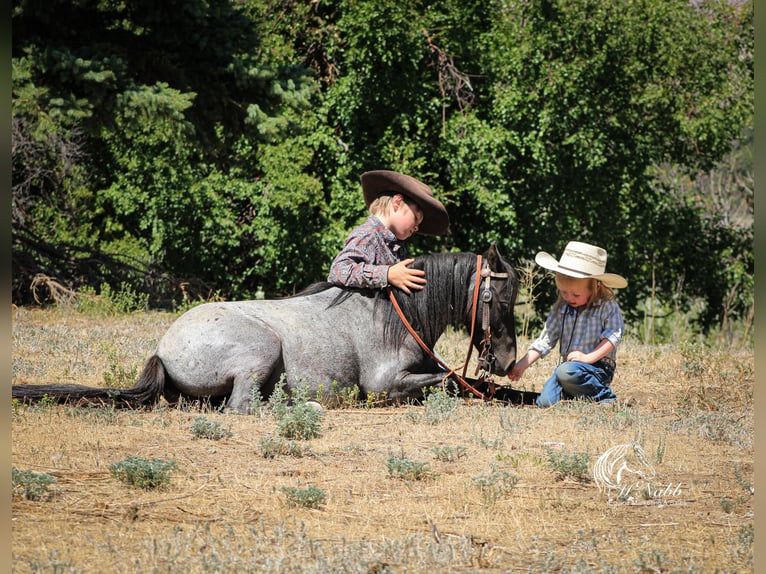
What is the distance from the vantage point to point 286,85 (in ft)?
44.9

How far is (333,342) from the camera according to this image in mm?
7059

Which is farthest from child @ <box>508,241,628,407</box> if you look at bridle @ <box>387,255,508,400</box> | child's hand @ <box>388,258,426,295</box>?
child's hand @ <box>388,258,426,295</box>

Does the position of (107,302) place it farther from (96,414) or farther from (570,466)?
(570,466)

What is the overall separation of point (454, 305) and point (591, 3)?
39.1ft

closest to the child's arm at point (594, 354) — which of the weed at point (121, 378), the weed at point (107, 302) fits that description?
the weed at point (121, 378)

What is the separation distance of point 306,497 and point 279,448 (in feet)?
3.62

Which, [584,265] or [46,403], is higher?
[584,265]

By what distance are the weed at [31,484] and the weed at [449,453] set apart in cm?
220

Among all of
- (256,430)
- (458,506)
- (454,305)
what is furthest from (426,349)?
(458,506)

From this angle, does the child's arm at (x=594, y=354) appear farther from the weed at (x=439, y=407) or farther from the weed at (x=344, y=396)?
the weed at (x=344, y=396)

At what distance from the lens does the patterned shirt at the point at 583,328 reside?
698 centimetres

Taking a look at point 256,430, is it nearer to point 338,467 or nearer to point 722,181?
point 338,467

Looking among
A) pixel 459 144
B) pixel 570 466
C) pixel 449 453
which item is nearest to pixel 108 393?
pixel 449 453

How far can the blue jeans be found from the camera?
23.1 ft
